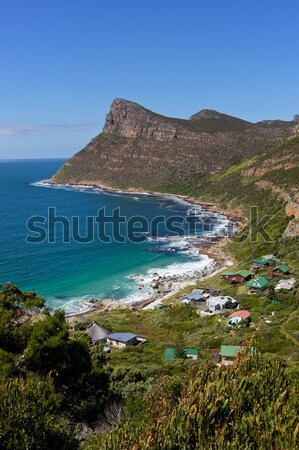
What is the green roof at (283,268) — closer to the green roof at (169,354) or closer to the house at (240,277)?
the house at (240,277)

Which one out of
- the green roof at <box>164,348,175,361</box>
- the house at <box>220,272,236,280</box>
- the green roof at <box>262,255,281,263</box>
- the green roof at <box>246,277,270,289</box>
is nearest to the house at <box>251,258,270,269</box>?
the green roof at <box>262,255,281,263</box>

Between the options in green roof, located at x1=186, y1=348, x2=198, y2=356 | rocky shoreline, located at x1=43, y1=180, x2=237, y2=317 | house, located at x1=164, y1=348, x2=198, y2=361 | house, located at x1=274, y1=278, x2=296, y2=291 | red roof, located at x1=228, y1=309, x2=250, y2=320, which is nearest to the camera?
house, located at x1=164, y1=348, x2=198, y2=361

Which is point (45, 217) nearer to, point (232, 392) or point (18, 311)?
point (18, 311)

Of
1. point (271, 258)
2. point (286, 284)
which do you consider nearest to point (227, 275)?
point (271, 258)

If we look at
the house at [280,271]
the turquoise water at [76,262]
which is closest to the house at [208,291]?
the house at [280,271]

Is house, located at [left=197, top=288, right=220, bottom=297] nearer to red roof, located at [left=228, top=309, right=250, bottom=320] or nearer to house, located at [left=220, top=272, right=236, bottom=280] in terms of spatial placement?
house, located at [left=220, top=272, right=236, bottom=280]

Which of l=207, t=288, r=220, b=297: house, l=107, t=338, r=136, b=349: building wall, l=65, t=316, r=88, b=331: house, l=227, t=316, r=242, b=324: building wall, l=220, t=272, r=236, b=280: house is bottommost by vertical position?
l=107, t=338, r=136, b=349: building wall
